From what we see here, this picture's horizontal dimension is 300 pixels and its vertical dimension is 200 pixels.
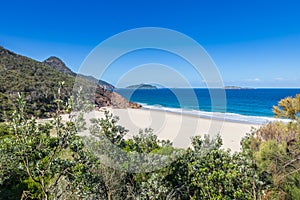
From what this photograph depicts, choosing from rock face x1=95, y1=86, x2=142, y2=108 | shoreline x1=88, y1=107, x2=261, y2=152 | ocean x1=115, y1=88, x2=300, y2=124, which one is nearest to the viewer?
ocean x1=115, y1=88, x2=300, y2=124

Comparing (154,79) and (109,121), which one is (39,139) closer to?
(109,121)

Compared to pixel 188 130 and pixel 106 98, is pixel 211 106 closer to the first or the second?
pixel 188 130

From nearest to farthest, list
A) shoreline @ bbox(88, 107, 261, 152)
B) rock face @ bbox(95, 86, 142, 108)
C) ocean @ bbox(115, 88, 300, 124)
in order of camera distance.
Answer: ocean @ bbox(115, 88, 300, 124)
shoreline @ bbox(88, 107, 261, 152)
rock face @ bbox(95, 86, 142, 108)

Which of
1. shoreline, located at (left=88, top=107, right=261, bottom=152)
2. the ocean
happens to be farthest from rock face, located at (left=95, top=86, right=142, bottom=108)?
the ocean

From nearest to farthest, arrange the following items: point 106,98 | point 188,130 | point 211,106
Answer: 1. point 188,130
2. point 211,106
3. point 106,98

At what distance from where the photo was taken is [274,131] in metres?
6.49

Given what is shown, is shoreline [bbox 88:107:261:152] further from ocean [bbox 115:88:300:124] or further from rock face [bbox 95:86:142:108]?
ocean [bbox 115:88:300:124]

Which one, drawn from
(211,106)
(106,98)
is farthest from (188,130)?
(106,98)

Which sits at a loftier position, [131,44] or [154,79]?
[131,44]

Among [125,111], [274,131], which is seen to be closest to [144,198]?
[274,131]

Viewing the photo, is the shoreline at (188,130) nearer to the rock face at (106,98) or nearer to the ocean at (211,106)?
the rock face at (106,98)

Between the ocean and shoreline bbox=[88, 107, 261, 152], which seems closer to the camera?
the ocean

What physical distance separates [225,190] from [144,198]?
1570mm

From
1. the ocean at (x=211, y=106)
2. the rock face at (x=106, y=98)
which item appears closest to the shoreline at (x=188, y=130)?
the rock face at (x=106, y=98)
